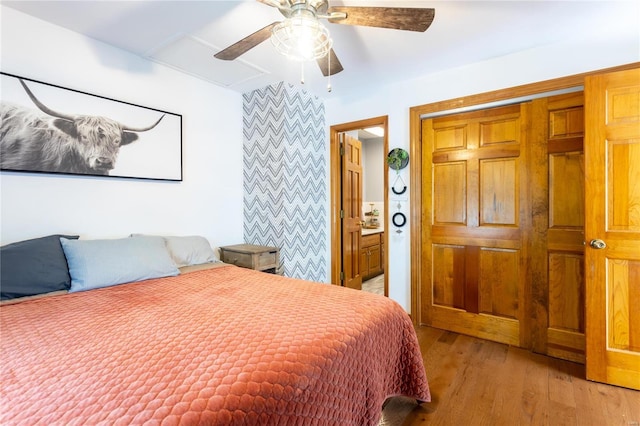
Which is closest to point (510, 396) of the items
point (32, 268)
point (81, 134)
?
point (32, 268)

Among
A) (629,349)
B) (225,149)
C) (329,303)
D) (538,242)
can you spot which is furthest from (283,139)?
(629,349)

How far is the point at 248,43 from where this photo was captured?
5.88 ft

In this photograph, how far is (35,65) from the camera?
2.05 meters

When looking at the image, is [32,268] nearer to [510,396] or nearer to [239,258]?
[239,258]

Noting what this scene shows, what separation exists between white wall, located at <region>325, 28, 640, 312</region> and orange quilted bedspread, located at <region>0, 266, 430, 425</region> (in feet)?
4.95

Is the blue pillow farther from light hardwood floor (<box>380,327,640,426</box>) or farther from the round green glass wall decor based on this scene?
the round green glass wall decor

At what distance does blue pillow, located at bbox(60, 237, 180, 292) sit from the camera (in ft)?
6.14

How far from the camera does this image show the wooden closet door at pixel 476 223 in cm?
261

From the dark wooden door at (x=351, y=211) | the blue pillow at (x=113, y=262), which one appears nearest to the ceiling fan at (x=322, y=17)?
the blue pillow at (x=113, y=262)

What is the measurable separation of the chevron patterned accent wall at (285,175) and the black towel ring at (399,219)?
938mm

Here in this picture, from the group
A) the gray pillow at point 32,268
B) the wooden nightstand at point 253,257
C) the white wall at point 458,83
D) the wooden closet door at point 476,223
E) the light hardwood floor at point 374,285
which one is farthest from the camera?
the light hardwood floor at point 374,285

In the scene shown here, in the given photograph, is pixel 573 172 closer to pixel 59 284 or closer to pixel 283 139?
pixel 283 139

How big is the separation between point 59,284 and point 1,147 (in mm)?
962

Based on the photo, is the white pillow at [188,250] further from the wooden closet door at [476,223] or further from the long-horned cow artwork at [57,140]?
the wooden closet door at [476,223]
